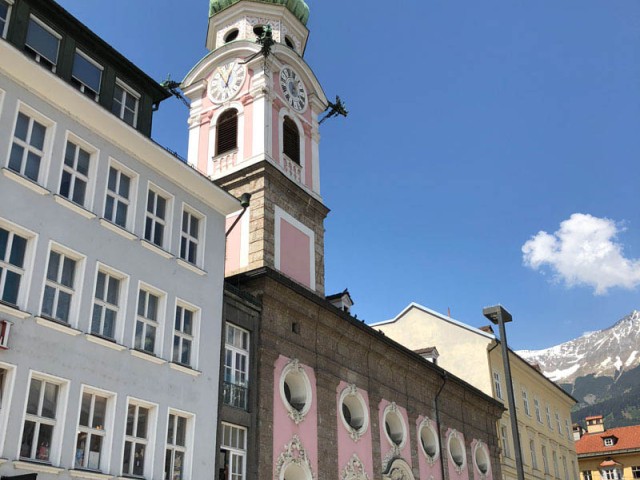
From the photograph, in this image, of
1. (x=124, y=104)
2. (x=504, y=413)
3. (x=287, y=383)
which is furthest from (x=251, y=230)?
(x=504, y=413)

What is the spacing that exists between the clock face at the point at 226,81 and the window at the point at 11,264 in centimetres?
2067

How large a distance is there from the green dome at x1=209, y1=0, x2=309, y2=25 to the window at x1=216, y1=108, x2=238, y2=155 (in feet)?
24.8

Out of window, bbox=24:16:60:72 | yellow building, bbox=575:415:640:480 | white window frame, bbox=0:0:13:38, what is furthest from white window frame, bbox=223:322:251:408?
yellow building, bbox=575:415:640:480

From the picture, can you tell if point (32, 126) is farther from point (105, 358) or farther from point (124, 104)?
point (105, 358)

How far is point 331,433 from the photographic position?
88.5 ft

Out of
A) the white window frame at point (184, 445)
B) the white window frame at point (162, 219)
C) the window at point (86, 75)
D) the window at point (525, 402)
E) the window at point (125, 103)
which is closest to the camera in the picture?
the white window frame at point (184, 445)

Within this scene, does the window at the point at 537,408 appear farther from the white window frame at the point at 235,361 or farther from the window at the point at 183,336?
the window at the point at 183,336

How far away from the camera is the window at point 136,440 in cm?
1805

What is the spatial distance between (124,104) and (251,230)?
10.8 m

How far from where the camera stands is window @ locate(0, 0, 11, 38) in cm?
1853

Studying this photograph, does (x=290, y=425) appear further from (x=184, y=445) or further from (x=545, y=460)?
(x=545, y=460)

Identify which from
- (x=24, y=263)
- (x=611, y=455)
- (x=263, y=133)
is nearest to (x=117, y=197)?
(x=24, y=263)

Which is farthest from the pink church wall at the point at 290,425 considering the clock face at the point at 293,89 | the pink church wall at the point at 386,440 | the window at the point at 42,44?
the clock face at the point at 293,89

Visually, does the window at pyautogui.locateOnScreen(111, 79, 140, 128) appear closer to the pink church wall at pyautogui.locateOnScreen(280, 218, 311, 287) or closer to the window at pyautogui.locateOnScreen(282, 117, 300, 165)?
the pink church wall at pyautogui.locateOnScreen(280, 218, 311, 287)
